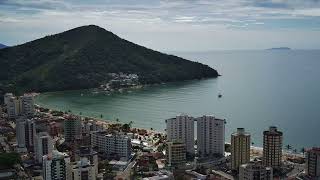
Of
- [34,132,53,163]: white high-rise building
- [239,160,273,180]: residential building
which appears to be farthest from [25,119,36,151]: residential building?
[239,160,273,180]: residential building

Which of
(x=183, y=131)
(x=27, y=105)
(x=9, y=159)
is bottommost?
(x=9, y=159)

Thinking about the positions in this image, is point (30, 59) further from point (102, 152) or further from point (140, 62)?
point (102, 152)

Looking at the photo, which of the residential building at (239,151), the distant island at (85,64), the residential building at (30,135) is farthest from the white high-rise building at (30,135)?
the distant island at (85,64)

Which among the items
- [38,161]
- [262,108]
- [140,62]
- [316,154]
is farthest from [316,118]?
[140,62]

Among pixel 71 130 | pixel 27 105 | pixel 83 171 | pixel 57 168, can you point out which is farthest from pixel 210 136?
pixel 27 105

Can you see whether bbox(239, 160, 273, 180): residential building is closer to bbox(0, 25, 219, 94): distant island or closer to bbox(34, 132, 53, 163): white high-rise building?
bbox(34, 132, 53, 163): white high-rise building

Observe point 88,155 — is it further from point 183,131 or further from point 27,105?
point 27,105

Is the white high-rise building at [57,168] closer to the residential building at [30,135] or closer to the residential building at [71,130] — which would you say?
the residential building at [30,135]
